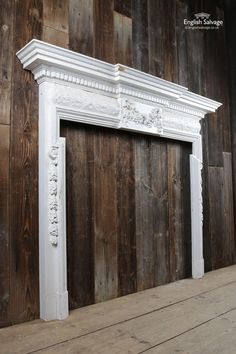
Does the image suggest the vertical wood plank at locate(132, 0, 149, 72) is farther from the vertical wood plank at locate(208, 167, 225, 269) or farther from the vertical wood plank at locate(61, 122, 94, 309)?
the vertical wood plank at locate(208, 167, 225, 269)

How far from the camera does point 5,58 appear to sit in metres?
2.02

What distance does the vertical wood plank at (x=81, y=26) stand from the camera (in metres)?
2.34

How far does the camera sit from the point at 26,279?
2.02m

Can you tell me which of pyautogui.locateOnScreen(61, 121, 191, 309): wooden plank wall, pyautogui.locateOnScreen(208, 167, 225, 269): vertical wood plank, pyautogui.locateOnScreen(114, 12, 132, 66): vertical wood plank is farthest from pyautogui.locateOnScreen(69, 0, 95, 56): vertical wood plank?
pyautogui.locateOnScreen(208, 167, 225, 269): vertical wood plank

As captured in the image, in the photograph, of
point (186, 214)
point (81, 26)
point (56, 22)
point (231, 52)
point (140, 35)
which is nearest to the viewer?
point (56, 22)

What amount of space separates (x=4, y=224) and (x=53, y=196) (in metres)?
0.34

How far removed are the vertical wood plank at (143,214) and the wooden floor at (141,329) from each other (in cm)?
21

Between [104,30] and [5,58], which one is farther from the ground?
[104,30]

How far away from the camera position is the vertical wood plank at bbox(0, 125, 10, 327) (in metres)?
1.92

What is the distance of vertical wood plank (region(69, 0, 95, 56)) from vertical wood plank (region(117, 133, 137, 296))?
2.40ft

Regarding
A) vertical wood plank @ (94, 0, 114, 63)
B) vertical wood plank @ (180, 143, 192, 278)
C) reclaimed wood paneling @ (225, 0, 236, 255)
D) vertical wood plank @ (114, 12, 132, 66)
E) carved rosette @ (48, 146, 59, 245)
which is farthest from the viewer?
reclaimed wood paneling @ (225, 0, 236, 255)

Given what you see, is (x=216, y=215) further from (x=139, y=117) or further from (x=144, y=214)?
(x=139, y=117)

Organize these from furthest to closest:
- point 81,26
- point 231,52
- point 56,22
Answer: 1. point 231,52
2. point 81,26
3. point 56,22

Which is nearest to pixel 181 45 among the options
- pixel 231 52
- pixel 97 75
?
pixel 231 52
